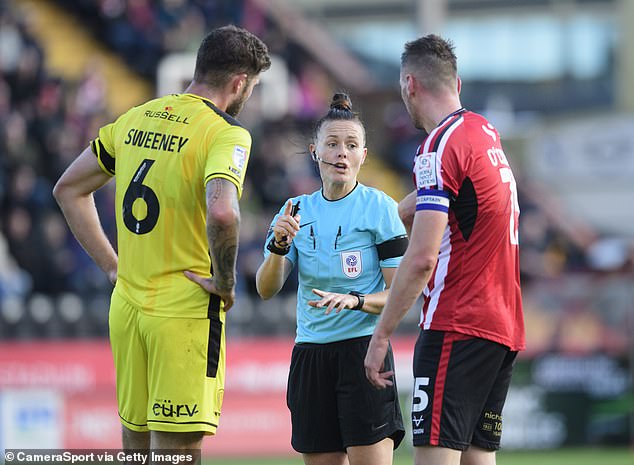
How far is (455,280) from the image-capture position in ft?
17.3

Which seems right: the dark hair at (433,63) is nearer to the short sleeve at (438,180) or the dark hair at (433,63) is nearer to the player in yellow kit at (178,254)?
the short sleeve at (438,180)

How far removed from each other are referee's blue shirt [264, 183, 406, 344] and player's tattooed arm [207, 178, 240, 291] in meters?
0.66

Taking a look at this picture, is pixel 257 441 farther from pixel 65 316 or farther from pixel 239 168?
pixel 239 168

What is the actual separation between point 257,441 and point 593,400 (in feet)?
13.2

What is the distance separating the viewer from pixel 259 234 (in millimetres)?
14758

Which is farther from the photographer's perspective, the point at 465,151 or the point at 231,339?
the point at 231,339

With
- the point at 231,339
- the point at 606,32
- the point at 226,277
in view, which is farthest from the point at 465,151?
the point at 606,32

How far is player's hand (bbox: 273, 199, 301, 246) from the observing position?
219 inches

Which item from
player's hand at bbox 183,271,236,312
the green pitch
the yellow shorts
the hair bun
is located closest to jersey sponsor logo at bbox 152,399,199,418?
the yellow shorts

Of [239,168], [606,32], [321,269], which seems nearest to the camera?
[239,168]

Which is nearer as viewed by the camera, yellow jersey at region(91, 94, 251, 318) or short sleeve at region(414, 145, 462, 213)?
short sleeve at region(414, 145, 462, 213)

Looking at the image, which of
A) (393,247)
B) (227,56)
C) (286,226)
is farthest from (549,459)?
(227,56)

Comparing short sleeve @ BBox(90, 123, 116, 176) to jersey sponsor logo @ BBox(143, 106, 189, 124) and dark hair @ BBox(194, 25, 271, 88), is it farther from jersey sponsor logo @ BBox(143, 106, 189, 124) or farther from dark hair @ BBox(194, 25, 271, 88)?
dark hair @ BBox(194, 25, 271, 88)

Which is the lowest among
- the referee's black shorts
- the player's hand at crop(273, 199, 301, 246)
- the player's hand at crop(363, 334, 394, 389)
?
the referee's black shorts
